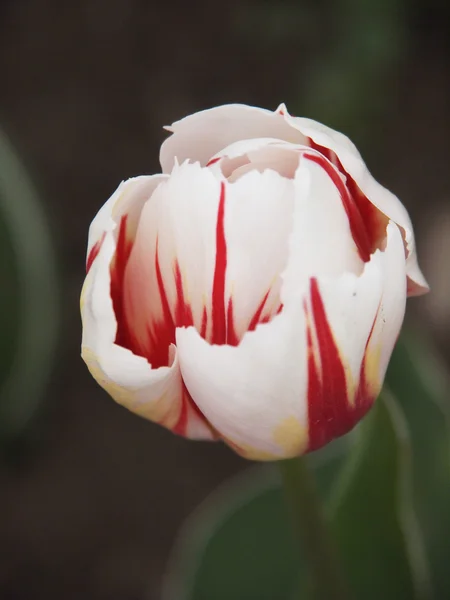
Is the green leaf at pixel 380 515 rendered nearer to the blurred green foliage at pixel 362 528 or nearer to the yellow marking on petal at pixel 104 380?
the blurred green foliage at pixel 362 528

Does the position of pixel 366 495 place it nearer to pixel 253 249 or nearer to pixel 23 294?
pixel 253 249

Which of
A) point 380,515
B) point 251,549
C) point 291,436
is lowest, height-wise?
point 251,549

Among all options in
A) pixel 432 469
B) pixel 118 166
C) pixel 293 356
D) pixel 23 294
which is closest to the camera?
pixel 293 356

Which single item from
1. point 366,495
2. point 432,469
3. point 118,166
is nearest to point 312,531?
point 366,495

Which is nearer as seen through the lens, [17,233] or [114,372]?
[114,372]

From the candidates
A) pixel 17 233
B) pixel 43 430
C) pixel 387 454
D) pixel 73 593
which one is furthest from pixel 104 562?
pixel 387 454

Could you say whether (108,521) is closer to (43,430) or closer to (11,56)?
(43,430)

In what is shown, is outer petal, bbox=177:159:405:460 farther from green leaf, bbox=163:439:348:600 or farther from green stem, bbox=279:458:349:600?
green leaf, bbox=163:439:348:600
